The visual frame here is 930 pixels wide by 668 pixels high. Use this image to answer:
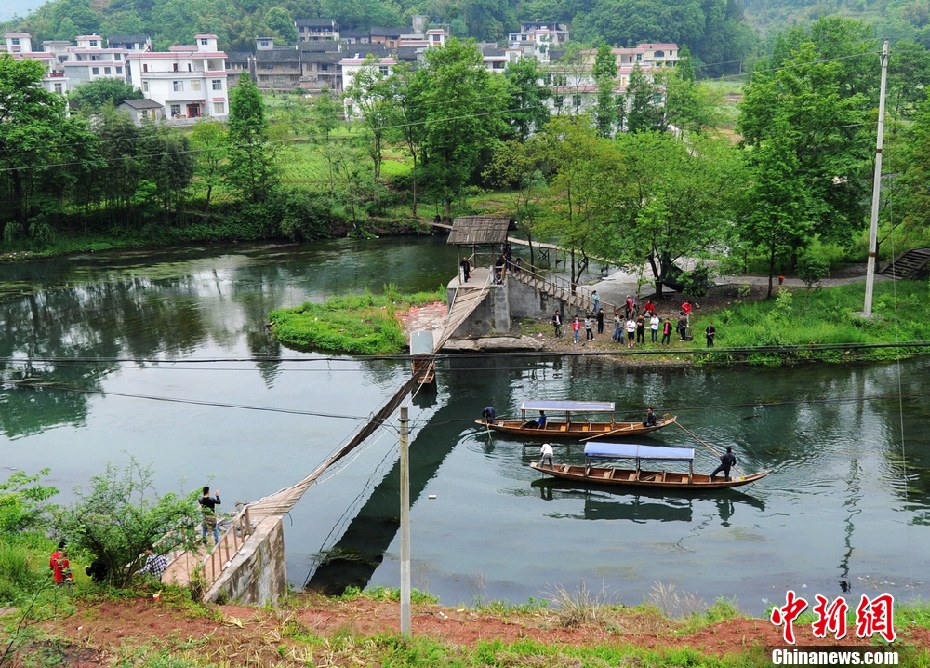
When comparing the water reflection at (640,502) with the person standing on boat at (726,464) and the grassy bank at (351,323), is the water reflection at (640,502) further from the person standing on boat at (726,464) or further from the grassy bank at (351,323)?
the grassy bank at (351,323)

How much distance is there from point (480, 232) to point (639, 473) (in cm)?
1616

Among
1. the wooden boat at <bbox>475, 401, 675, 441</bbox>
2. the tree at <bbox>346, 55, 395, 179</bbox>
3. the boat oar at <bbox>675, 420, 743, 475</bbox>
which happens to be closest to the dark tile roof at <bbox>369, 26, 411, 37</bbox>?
the tree at <bbox>346, 55, 395, 179</bbox>

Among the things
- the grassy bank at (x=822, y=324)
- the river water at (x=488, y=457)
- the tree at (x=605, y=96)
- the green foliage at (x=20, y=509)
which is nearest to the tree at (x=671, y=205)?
the grassy bank at (x=822, y=324)

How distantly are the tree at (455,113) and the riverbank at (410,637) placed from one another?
4711 cm

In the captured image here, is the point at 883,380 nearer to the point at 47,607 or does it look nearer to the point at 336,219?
the point at 47,607

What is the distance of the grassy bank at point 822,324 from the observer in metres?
33.2

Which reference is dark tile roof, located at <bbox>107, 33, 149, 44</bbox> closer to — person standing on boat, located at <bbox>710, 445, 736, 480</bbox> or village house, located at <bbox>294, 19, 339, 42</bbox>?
village house, located at <bbox>294, 19, 339, 42</bbox>

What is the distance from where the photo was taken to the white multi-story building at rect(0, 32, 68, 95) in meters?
96.4

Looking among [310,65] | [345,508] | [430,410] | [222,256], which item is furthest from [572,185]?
[310,65]

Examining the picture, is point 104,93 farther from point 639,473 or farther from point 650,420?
point 639,473

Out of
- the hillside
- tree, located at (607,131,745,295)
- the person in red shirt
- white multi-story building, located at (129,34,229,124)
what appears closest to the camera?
the person in red shirt

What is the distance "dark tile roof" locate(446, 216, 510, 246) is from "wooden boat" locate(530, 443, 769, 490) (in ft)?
47.4

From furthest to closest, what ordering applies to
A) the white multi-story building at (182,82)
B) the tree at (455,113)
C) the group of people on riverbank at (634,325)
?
the white multi-story building at (182,82), the tree at (455,113), the group of people on riverbank at (634,325)

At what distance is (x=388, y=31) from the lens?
415ft
